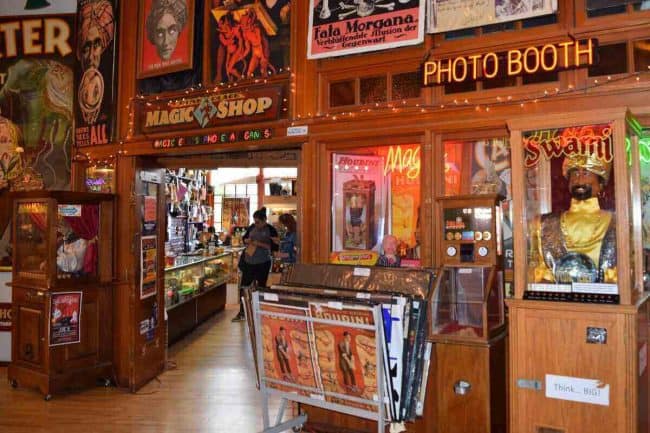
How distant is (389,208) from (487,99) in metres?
1.32

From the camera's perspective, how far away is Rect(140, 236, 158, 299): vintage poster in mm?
5855

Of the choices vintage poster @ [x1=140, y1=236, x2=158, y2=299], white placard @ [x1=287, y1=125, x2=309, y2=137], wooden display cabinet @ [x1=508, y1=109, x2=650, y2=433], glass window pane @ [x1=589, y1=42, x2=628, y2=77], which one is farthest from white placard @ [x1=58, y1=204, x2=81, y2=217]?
glass window pane @ [x1=589, y1=42, x2=628, y2=77]

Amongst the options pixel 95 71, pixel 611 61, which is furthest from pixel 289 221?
pixel 611 61

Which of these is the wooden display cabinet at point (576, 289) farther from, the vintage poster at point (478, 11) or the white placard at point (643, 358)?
the vintage poster at point (478, 11)

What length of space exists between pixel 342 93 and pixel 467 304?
211 cm

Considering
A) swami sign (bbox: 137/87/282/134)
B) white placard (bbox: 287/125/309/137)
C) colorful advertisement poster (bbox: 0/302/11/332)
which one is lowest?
colorful advertisement poster (bbox: 0/302/11/332)

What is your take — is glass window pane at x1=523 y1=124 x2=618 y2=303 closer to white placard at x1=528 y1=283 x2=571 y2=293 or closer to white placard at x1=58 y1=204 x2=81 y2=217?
white placard at x1=528 y1=283 x2=571 y2=293

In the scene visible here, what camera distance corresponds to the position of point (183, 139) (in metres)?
5.53

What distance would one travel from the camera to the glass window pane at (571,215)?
3.14 m

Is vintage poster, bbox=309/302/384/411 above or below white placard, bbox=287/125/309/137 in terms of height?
below

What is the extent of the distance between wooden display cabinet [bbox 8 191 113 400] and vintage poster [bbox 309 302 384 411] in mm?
3454

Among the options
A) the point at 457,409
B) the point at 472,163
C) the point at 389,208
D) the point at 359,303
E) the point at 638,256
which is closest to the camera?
the point at 359,303

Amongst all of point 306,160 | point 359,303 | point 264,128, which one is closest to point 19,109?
point 264,128

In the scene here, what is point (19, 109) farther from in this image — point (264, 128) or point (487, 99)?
point (487, 99)
